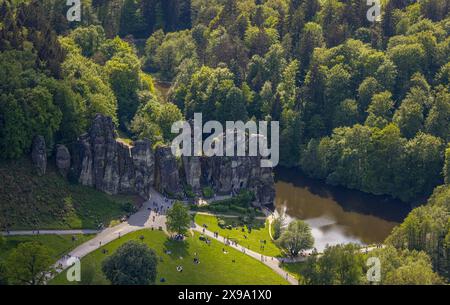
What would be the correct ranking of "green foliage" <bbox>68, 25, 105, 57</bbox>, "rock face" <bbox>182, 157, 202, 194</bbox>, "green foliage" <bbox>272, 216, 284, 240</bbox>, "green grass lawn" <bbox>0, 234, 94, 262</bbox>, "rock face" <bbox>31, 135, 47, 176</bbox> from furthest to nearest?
"green foliage" <bbox>68, 25, 105, 57</bbox>
"rock face" <bbox>182, 157, 202, 194</bbox>
"green foliage" <bbox>272, 216, 284, 240</bbox>
"rock face" <bbox>31, 135, 47, 176</bbox>
"green grass lawn" <bbox>0, 234, 94, 262</bbox>

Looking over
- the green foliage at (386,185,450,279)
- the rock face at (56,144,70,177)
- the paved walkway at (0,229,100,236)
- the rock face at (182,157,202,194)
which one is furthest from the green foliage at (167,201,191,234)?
the green foliage at (386,185,450,279)

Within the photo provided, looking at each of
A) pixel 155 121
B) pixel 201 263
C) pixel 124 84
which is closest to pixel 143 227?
pixel 201 263

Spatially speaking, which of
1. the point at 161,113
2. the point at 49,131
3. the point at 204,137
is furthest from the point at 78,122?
the point at 204,137

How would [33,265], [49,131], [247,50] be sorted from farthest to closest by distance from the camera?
[247,50] → [49,131] → [33,265]

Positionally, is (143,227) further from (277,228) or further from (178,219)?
(277,228)

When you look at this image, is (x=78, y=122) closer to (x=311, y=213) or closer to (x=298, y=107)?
(x=311, y=213)

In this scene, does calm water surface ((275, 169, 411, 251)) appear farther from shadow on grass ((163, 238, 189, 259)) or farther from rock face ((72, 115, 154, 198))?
rock face ((72, 115, 154, 198))

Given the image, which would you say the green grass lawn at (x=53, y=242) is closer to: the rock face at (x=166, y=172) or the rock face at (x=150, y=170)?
the rock face at (x=150, y=170)
